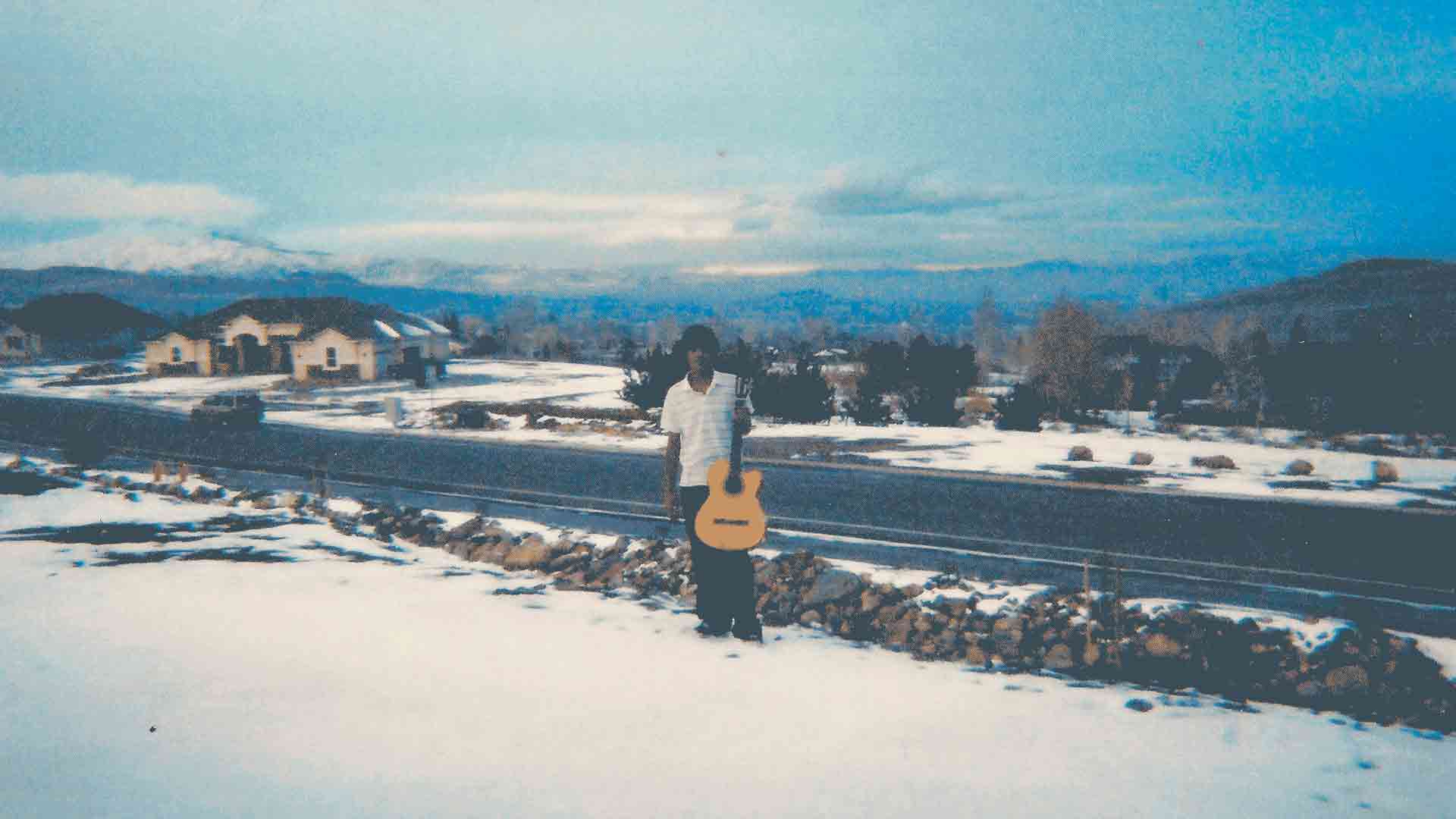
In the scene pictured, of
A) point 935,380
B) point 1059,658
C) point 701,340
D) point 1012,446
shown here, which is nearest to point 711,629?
point 701,340

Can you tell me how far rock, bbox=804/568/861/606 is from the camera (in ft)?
30.1

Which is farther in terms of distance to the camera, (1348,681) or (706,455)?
(1348,681)

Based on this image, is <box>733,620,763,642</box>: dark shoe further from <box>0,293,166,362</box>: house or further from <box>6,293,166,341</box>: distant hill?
<box>6,293,166,341</box>: distant hill

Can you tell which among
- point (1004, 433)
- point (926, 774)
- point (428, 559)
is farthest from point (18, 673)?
point (1004, 433)

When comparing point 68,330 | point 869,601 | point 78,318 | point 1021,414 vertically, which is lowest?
point 869,601

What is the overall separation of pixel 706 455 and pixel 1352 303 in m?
146

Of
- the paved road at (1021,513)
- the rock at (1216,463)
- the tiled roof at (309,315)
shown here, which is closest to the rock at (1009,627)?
the paved road at (1021,513)

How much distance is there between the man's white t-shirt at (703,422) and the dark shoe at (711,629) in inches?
41.6

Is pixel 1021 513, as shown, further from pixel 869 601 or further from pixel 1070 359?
pixel 1070 359

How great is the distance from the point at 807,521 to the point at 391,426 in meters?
19.7

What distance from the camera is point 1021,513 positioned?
13469mm

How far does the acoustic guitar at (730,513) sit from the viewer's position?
6270 mm

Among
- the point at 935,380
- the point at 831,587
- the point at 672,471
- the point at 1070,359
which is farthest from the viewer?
the point at 1070,359

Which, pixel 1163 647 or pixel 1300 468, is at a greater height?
pixel 1300 468
